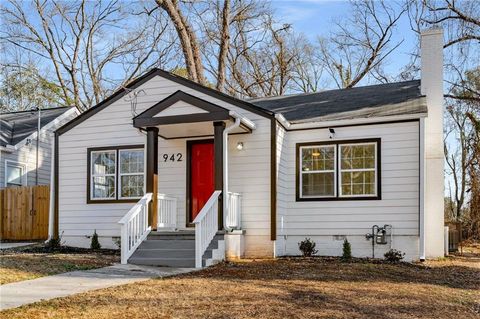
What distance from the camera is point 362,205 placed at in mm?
11883

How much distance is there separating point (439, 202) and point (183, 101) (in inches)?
249

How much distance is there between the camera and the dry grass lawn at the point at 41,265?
8.00m

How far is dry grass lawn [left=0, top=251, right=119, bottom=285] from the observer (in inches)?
315

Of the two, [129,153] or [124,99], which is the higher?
[124,99]

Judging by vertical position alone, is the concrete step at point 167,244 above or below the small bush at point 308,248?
above

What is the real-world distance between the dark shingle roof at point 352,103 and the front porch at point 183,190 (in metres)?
2.11

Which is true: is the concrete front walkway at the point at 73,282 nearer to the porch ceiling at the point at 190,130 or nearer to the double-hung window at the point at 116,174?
the porch ceiling at the point at 190,130

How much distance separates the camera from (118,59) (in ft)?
93.5

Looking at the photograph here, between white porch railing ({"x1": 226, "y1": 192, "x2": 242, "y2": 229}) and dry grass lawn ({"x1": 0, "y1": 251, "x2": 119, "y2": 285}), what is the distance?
2454 millimetres

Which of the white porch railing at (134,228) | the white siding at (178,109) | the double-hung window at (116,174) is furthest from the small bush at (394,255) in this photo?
the double-hung window at (116,174)

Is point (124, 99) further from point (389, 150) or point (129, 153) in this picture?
point (389, 150)

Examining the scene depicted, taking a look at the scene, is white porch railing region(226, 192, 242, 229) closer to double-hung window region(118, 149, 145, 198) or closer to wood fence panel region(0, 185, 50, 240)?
double-hung window region(118, 149, 145, 198)

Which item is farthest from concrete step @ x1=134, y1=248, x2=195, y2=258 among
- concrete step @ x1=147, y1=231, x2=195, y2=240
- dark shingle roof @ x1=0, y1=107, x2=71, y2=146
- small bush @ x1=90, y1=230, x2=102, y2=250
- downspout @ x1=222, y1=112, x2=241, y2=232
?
dark shingle roof @ x1=0, y1=107, x2=71, y2=146

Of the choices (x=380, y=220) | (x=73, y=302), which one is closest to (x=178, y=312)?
(x=73, y=302)
